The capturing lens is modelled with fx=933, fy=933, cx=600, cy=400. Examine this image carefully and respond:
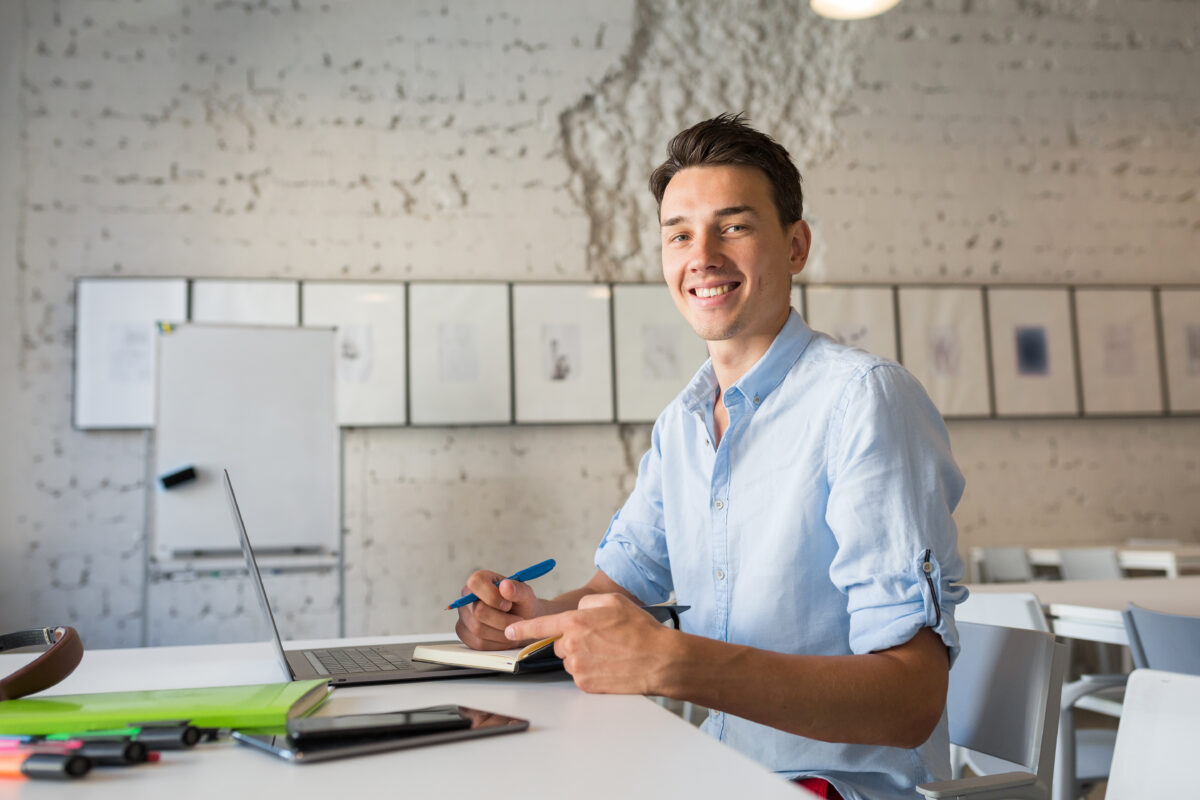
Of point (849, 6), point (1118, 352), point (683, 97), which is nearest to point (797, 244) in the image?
point (849, 6)

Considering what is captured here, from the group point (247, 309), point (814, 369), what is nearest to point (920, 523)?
point (814, 369)

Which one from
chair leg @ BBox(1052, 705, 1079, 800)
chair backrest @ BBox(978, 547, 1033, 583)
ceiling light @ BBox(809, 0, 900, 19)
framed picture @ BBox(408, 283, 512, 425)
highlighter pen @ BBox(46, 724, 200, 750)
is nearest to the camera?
highlighter pen @ BBox(46, 724, 200, 750)

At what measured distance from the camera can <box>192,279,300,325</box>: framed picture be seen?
4199 mm

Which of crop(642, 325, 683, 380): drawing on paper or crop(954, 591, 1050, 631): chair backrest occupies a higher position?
crop(642, 325, 683, 380): drawing on paper

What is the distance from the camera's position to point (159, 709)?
89 centimetres

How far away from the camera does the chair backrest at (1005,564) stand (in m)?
4.19

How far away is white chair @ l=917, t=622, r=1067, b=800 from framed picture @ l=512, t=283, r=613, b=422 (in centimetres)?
308

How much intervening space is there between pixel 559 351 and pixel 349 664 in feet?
10.6

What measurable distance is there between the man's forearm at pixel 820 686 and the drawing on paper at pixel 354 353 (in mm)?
3548

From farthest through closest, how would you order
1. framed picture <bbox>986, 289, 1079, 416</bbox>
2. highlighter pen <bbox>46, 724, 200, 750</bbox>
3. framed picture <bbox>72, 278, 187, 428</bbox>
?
framed picture <bbox>986, 289, 1079, 416</bbox>, framed picture <bbox>72, 278, 187, 428</bbox>, highlighter pen <bbox>46, 724, 200, 750</bbox>

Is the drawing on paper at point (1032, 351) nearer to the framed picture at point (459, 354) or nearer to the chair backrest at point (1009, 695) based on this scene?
the framed picture at point (459, 354)

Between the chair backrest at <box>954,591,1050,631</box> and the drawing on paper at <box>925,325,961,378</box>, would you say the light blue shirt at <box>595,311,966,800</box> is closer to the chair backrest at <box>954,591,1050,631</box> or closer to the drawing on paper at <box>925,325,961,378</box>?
the chair backrest at <box>954,591,1050,631</box>

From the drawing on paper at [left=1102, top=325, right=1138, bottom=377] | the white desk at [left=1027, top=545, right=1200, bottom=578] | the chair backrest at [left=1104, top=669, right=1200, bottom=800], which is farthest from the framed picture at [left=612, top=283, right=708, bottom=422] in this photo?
the chair backrest at [left=1104, top=669, right=1200, bottom=800]

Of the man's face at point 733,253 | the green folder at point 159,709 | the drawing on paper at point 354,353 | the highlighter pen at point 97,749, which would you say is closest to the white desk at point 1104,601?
the man's face at point 733,253
